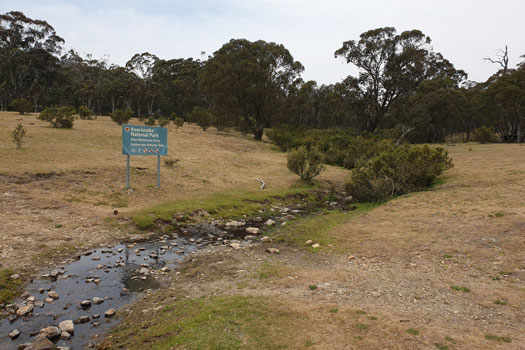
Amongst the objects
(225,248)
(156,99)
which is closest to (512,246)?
(225,248)

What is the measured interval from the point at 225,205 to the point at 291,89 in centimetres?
2631

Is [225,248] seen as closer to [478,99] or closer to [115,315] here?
[115,315]

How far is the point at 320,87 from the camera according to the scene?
57.4 meters

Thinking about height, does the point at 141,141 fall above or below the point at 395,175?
above

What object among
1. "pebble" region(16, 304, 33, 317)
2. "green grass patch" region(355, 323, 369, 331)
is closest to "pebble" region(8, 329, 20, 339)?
"pebble" region(16, 304, 33, 317)

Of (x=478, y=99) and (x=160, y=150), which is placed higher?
(x=478, y=99)

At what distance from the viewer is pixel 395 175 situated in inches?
551

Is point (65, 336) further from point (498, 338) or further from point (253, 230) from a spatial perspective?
point (253, 230)

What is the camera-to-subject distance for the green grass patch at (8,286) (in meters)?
5.15

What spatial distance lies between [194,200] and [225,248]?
14.2 feet

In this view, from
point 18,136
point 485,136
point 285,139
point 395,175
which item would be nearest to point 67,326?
point 395,175

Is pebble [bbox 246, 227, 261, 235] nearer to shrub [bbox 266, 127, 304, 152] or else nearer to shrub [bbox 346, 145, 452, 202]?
shrub [bbox 346, 145, 452, 202]

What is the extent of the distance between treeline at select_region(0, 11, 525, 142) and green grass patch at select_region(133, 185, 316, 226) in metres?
19.7

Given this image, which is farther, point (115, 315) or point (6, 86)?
point (6, 86)
